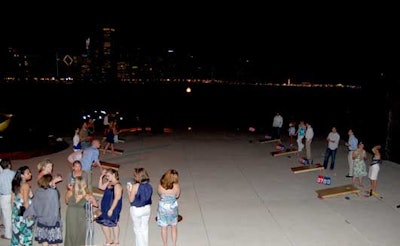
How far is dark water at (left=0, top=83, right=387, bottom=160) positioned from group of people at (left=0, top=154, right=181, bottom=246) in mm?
10752

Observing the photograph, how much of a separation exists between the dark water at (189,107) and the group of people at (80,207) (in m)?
10.8

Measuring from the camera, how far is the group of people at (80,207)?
703 cm

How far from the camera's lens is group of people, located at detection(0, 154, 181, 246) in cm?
703

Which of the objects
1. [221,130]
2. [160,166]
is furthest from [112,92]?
[160,166]

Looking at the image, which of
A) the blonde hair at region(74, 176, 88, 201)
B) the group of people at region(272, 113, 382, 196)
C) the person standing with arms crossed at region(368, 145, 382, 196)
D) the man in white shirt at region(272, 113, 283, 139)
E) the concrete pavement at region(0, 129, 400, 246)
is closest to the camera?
the blonde hair at region(74, 176, 88, 201)

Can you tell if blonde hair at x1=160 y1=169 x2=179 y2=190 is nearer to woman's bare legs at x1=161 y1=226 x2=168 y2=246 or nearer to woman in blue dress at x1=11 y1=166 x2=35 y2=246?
woman's bare legs at x1=161 y1=226 x2=168 y2=246

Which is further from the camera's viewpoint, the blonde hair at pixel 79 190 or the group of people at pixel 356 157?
the group of people at pixel 356 157

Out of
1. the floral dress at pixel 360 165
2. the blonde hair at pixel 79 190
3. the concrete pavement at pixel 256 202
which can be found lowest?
the concrete pavement at pixel 256 202

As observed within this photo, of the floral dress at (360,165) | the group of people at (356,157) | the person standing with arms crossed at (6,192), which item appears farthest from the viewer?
the floral dress at (360,165)

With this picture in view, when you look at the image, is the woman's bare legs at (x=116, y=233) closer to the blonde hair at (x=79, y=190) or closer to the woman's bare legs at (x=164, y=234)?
the woman's bare legs at (x=164, y=234)

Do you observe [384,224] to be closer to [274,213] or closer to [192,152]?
[274,213]

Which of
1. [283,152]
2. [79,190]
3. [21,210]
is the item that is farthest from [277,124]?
[21,210]

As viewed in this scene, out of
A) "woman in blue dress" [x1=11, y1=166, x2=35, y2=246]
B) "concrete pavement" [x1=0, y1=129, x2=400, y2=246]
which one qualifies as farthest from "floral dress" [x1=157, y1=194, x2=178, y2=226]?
"woman in blue dress" [x1=11, y1=166, x2=35, y2=246]

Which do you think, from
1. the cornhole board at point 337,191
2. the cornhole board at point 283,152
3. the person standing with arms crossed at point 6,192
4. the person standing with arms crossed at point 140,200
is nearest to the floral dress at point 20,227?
the person standing with arms crossed at point 6,192
